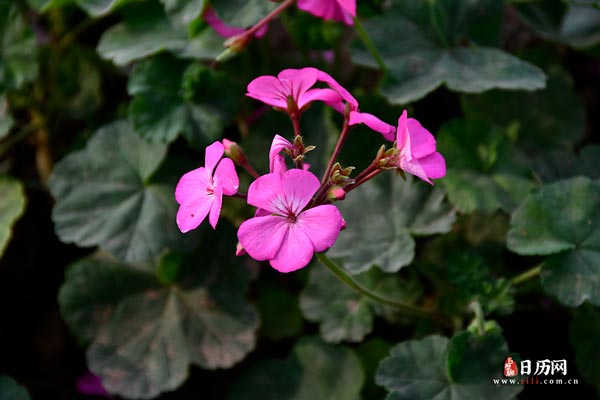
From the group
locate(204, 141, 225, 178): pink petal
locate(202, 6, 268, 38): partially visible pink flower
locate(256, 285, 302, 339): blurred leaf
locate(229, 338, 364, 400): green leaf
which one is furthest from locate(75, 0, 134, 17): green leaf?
locate(229, 338, 364, 400): green leaf

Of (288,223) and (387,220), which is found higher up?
(288,223)

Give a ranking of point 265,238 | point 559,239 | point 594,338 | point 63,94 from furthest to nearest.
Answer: point 63,94 < point 594,338 < point 559,239 < point 265,238

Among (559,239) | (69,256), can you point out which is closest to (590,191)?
(559,239)

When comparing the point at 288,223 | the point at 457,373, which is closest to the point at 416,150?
the point at 288,223

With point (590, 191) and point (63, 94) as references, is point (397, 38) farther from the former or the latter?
point (63, 94)

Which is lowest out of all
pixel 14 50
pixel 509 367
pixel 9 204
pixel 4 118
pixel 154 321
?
pixel 154 321

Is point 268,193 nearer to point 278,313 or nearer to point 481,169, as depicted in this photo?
point 481,169

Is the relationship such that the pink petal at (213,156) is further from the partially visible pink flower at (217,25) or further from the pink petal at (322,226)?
the partially visible pink flower at (217,25)
